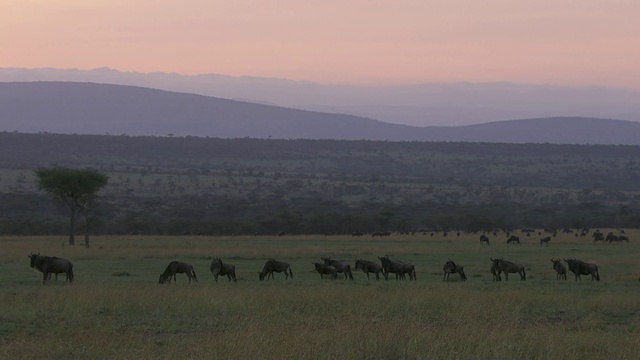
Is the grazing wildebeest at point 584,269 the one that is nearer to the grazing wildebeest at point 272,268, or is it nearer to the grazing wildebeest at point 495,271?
the grazing wildebeest at point 495,271

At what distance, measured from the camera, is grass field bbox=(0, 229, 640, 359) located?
41.3ft

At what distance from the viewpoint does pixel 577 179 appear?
148 metres

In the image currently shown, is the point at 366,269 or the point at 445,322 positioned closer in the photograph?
the point at 445,322

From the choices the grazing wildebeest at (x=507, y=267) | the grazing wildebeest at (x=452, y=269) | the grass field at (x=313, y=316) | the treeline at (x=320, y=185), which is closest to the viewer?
the grass field at (x=313, y=316)

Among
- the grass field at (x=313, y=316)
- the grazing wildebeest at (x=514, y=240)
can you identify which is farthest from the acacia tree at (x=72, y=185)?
the grazing wildebeest at (x=514, y=240)

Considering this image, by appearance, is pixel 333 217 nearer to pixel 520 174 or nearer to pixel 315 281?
pixel 315 281

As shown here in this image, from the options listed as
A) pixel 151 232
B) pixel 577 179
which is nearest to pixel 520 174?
pixel 577 179

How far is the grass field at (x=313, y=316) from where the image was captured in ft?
41.3

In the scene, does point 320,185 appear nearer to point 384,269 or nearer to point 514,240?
point 514,240

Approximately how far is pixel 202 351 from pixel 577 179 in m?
142

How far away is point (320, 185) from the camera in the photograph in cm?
12162

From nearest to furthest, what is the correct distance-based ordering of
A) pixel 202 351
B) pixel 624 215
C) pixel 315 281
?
pixel 202 351 < pixel 315 281 < pixel 624 215

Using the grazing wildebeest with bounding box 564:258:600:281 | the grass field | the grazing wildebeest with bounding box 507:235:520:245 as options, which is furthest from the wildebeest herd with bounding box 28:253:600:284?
the grazing wildebeest with bounding box 507:235:520:245

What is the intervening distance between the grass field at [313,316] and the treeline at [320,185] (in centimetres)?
4531
